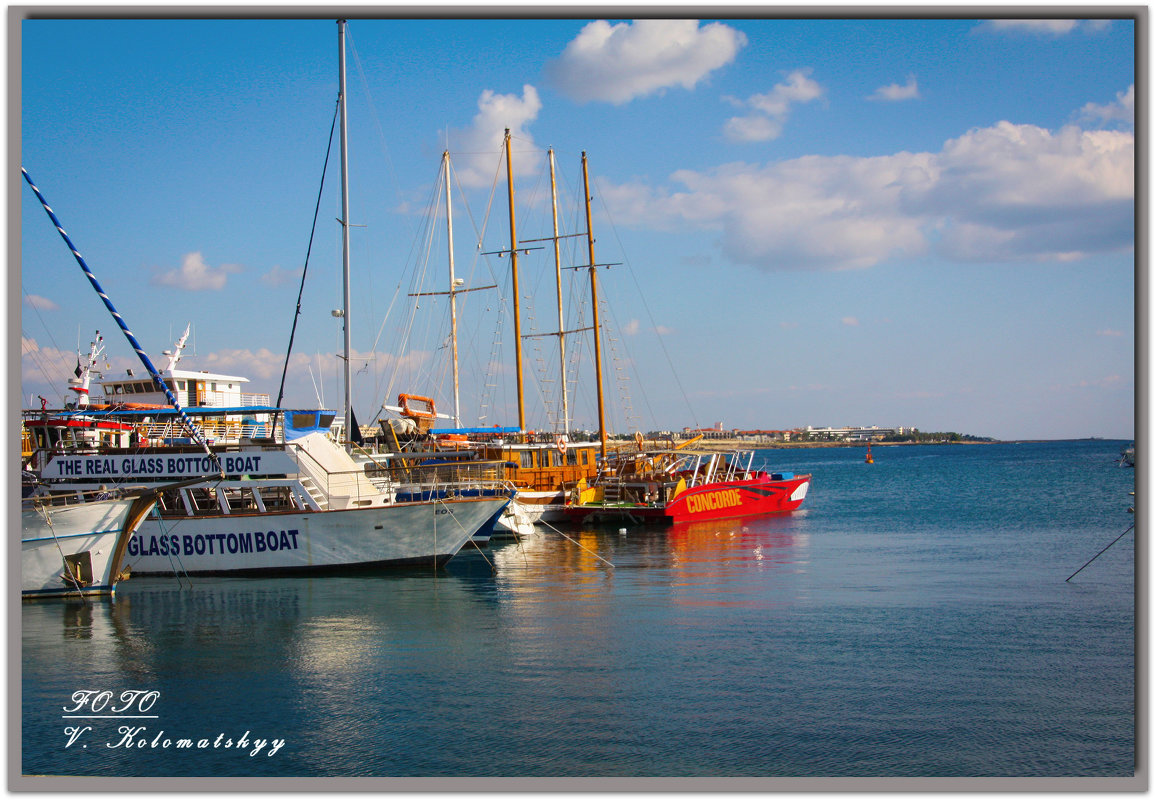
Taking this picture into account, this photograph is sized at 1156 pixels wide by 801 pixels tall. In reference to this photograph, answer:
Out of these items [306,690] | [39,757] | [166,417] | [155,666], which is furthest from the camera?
[166,417]

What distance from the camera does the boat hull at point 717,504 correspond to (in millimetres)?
42562

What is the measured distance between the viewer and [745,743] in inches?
425

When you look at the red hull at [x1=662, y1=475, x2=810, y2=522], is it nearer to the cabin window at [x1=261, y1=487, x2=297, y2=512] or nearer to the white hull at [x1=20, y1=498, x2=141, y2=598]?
the cabin window at [x1=261, y1=487, x2=297, y2=512]

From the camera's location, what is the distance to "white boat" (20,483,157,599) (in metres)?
21.1

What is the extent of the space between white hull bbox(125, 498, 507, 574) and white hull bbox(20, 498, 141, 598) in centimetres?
322

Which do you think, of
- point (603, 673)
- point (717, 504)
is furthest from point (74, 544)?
point (717, 504)

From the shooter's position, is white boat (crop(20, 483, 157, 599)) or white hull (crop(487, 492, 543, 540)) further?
white hull (crop(487, 492, 543, 540))

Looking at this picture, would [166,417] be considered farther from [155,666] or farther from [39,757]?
[39,757]

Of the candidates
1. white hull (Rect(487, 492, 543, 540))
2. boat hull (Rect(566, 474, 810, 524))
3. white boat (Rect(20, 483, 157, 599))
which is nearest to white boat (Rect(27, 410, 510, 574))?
white boat (Rect(20, 483, 157, 599))

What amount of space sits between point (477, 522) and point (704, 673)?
13667 millimetres

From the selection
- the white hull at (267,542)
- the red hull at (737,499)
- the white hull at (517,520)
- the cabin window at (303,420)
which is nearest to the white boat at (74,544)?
the white hull at (267,542)

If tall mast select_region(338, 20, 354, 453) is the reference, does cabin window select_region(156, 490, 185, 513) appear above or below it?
below

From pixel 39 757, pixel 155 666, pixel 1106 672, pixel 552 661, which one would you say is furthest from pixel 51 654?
pixel 1106 672

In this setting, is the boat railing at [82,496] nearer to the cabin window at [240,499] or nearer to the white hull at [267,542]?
the white hull at [267,542]
